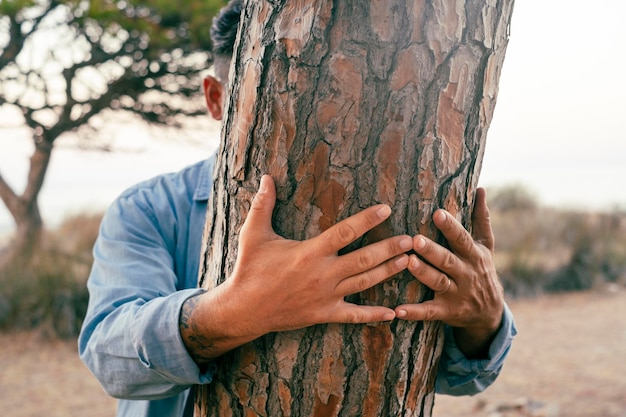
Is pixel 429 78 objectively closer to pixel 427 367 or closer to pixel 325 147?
pixel 325 147

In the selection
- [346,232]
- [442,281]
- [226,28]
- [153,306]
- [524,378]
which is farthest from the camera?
[524,378]

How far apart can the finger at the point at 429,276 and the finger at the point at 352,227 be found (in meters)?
0.11

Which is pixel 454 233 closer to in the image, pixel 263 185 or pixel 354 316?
pixel 354 316

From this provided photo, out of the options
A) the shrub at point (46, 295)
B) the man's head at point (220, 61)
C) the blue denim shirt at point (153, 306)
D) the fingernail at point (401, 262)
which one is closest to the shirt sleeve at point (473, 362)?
the blue denim shirt at point (153, 306)

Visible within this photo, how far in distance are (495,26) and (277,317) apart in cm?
67

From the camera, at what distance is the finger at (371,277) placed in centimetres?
108

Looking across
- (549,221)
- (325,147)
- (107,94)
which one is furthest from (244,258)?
(549,221)

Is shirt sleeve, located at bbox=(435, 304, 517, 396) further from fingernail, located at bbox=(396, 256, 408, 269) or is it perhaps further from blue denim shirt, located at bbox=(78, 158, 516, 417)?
fingernail, located at bbox=(396, 256, 408, 269)

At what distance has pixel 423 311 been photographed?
116cm

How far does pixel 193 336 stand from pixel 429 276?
47 cm

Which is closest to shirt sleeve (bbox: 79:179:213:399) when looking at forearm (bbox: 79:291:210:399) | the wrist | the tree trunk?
forearm (bbox: 79:291:210:399)

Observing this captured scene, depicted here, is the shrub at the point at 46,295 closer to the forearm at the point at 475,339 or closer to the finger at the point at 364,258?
the forearm at the point at 475,339

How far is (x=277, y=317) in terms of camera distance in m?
1.10

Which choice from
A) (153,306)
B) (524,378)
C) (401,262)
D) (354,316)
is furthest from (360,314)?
(524,378)
